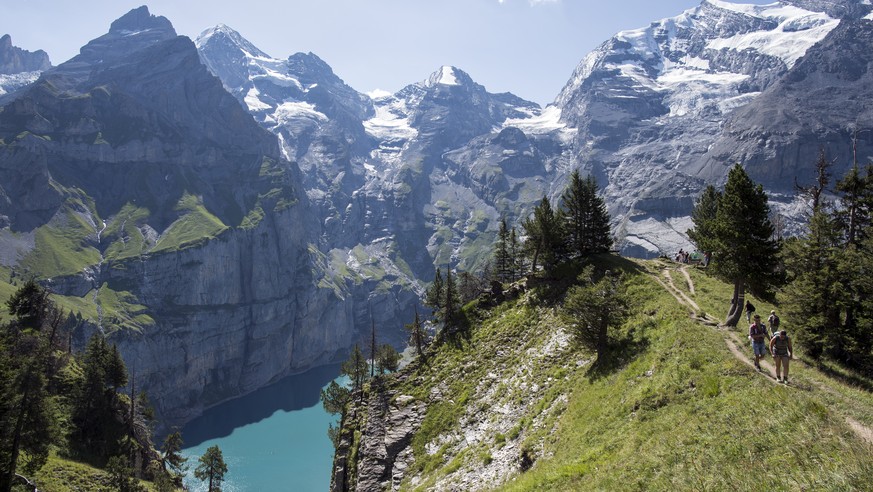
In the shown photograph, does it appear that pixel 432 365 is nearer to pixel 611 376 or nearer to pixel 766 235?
pixel 611 376

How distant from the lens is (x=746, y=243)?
31.3m

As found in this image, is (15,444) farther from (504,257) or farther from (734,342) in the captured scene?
(504,257)

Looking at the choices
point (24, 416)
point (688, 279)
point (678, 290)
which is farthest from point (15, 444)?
point (688, 279)

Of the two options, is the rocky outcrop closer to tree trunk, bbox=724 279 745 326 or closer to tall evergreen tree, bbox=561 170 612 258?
tree trunk, bbox=724 279 745 326

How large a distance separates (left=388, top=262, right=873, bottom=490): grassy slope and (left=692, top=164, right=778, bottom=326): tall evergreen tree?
346 cm

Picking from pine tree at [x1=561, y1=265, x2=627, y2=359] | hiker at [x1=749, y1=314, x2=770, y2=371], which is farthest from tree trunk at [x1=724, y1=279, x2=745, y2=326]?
hiker at [x1=749, y1=314, x2=770, y2=371]

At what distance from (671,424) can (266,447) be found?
556 feet

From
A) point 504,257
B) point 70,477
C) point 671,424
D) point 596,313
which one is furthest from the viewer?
point 504,257

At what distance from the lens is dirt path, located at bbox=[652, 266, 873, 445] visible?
1359 centimetres

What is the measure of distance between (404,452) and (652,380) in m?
24.3

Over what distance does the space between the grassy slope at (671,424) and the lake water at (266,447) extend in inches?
4443

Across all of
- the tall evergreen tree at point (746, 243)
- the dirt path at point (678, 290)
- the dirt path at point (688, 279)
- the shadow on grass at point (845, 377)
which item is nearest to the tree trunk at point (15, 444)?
the dirt path at point (678, 290)

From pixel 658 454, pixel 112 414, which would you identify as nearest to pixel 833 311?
pixel 658 454

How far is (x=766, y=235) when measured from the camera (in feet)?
103
